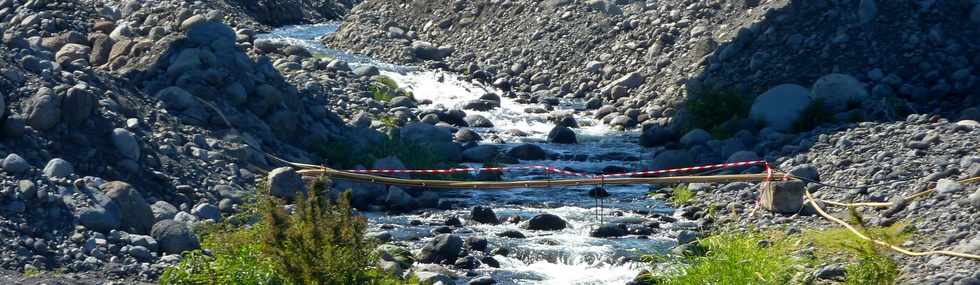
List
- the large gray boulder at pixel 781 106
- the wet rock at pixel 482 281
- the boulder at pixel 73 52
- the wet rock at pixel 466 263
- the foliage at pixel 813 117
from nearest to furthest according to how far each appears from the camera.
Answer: the wet rock at pixel 482 281 < the wet rock at pixel 466 263 < the boulder at pixel 73 52 < the foliage at pixel 813 117 < the large gray boulder at pixel 781 106

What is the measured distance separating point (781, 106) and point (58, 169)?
10.7m

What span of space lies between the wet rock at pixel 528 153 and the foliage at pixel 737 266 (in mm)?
8377

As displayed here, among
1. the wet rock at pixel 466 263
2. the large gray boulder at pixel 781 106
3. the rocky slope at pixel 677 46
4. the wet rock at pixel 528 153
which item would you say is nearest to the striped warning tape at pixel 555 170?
the wet rock at pixel 528 153

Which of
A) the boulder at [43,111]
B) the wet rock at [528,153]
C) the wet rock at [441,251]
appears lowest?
the wet rock at [528,153]

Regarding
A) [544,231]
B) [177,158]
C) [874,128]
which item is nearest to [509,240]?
[544,231]

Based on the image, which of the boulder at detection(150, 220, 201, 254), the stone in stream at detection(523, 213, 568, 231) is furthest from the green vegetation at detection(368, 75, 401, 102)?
the boulder at detection(150, 220, 201, 254)

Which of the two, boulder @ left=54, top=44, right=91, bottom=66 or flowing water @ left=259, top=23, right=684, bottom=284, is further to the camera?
boulder @ left=54, top=44, right=91, bottom=66

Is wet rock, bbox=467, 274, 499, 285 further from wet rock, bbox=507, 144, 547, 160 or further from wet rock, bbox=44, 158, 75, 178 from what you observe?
wet rock, bbox=507, 144, 547, 160

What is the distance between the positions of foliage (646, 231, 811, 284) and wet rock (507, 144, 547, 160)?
8.38m

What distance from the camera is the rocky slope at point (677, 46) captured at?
21500 millimetres

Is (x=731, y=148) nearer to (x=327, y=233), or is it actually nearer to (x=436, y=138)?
(x=436, y=138)

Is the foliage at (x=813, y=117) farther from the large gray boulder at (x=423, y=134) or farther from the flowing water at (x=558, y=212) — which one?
the large gray boulder at (x=423, y=134)

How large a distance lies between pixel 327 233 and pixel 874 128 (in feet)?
31.0

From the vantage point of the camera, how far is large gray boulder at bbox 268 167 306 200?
48.3 feet
